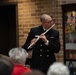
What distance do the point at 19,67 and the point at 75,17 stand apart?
3884mm

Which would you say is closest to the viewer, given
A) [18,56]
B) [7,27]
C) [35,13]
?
[18,56]

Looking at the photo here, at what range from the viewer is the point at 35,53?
5.80m

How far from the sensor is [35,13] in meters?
7.92

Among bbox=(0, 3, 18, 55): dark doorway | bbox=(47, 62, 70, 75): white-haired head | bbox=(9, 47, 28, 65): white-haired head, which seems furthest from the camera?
bbox=(0, 3, 18, 55): dark doorway

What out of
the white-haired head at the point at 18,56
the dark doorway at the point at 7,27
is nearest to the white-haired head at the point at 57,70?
the white-haired head at the point at 18,56

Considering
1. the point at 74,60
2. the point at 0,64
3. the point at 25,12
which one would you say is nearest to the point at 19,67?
the point at 0,64

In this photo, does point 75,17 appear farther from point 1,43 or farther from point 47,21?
point 1,43

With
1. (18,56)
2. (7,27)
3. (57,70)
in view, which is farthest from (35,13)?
(57,70)

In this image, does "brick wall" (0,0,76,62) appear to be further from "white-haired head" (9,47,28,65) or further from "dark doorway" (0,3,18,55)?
"white-haired head" (9,47,28,65)

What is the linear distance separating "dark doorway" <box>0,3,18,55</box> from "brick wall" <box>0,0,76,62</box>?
0.47 metres

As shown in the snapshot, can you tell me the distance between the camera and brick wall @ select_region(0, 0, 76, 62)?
25.0 ft

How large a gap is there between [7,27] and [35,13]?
1.42 m

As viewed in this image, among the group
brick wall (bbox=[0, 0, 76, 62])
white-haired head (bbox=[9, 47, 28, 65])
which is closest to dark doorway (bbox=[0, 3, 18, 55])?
brick wall (bbox=[0, 0, 76, 62])

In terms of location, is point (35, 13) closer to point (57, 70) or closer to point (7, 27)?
point (7, 27)
